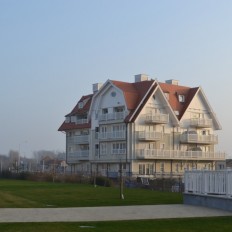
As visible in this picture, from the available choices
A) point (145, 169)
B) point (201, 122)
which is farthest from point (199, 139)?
point (145, 169)

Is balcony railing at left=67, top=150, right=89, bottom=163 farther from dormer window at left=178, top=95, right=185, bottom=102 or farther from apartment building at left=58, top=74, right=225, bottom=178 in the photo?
dormer window at left=178, top=95, right=185, bottom=102

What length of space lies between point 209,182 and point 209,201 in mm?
821

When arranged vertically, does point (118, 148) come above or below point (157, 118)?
below

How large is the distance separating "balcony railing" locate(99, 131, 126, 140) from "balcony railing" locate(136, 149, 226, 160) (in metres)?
2.95

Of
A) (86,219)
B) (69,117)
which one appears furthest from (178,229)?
(69,117)

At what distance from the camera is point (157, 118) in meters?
62.1

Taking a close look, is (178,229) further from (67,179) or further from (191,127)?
(191,127)

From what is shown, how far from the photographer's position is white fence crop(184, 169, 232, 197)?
19.1 metres

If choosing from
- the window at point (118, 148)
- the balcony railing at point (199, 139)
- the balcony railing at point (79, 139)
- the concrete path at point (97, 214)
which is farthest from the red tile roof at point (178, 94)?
the concrete path at point (97, 214)

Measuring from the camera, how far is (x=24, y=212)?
17047 mm

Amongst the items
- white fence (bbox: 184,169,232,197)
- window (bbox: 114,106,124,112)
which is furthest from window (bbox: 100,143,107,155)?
white fence (bbox: 184,169,232,197)

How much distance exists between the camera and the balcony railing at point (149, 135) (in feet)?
200

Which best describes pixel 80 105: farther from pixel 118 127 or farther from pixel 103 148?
pixel 118 127

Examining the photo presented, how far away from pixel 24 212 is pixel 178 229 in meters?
6.59
